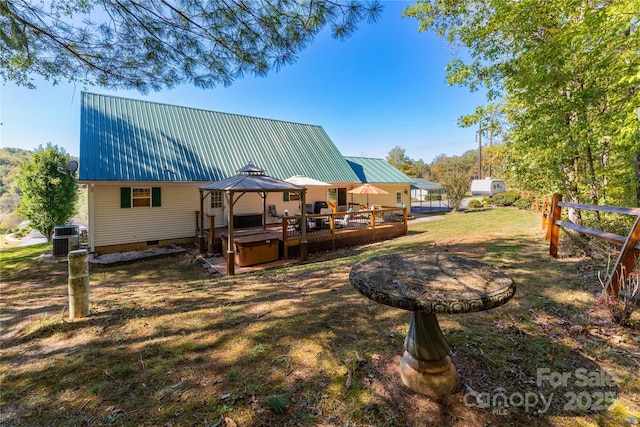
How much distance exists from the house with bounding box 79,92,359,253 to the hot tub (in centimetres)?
386

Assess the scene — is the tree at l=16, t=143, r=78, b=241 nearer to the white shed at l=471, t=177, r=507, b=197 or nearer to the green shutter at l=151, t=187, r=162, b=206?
the green shutter at l=151, t=187, r=162, b=206

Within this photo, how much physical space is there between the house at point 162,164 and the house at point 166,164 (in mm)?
31

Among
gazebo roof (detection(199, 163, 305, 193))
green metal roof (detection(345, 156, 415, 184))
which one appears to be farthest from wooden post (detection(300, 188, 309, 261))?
green metal roof (detection(345, 156, 415, 184))

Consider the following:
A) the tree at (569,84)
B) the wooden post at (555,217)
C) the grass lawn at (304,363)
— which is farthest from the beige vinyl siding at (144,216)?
the wooden post at (555,217)

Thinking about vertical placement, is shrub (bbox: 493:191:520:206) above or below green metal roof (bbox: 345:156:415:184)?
below

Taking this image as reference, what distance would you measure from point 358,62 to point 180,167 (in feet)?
30.9

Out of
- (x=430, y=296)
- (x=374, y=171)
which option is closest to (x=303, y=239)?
(x=430, y=296)

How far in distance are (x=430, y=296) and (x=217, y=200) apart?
12.2 meters

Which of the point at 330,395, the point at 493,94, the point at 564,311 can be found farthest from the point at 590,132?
the point at 330,395

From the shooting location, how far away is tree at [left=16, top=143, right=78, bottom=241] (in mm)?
14375

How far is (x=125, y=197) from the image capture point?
10.7m

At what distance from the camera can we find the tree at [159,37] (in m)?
Answer: 4.20

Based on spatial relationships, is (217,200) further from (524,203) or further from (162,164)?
(524,203)

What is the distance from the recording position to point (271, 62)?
493 cm
